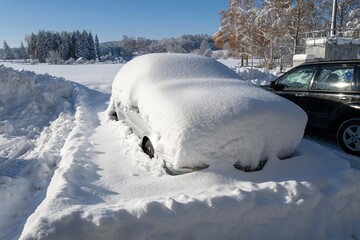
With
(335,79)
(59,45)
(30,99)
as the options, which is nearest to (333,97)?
(335,79)

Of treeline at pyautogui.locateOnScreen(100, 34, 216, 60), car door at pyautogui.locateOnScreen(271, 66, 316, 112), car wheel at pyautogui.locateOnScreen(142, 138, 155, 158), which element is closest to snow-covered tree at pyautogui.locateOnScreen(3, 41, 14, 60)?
treeline at pyautogui.locateOnScreen(100, 34, 216, 60)

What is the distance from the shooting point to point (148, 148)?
4.20 meters

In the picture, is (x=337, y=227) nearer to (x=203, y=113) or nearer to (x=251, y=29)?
(x=203, y=113)

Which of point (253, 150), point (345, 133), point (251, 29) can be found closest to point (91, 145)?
point (253, 150)

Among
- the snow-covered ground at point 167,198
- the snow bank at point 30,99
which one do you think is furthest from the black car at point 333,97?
the snow bank at point 30,99

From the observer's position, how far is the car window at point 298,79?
6027 millimetres

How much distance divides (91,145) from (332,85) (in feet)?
15.1

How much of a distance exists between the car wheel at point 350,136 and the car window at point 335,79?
63 cm

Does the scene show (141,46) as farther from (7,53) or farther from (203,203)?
(203,203)


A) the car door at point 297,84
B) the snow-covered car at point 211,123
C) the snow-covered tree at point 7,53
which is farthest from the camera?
the snow-covered tree at point 7,53

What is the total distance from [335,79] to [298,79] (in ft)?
2.89

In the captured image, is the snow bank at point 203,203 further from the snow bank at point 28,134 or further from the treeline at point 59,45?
the treeline at point 59,45

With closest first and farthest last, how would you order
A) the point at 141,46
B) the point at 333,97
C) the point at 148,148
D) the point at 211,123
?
the point at 211,123, the point at 148,148, the point at 333,97, the point at 141,46

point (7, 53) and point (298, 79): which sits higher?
point (7, 53)
